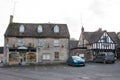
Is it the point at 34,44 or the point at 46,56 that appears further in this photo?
the point at 34,44

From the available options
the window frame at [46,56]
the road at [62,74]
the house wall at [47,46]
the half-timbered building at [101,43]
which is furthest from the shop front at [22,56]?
the road at [62,74]

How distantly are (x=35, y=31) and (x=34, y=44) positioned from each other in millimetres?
2823

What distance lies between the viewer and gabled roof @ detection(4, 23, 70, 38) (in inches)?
1949

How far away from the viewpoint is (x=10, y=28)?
50.3 metres

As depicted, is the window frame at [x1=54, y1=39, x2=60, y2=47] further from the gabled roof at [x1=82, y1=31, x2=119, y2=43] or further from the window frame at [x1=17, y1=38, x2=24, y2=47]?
the gabled roof at [x1=82, y1=31, x2=119, y2=43]

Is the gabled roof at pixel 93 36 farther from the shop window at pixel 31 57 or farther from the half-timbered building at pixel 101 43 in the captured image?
the shop window at pixel 31 57

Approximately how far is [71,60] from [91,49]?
50.6 feet

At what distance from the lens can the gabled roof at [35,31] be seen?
162 ft

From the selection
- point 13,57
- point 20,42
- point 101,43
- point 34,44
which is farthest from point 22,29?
point 101,43

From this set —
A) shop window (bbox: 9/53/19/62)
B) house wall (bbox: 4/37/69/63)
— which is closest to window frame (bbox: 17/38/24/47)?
house wall (bbox: 4/37/69/63)

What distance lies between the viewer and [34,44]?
Result: 162ft

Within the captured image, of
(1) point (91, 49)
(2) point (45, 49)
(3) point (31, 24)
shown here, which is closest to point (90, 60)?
(1) point (91, 49)

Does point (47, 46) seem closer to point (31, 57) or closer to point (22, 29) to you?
point (31, 57)

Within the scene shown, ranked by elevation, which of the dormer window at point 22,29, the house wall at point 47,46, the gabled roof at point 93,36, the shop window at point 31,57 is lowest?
the shop window at point 31,57
